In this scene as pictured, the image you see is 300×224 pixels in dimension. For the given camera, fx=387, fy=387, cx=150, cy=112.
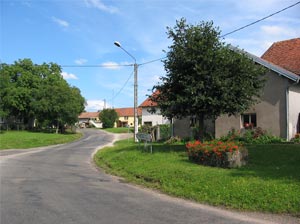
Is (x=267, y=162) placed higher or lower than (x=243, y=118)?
lower

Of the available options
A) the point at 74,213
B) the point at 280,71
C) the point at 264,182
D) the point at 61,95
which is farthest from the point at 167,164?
the point at 61,95

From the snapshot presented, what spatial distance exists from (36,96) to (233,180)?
5999 cm

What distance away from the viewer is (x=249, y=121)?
26.0 meters

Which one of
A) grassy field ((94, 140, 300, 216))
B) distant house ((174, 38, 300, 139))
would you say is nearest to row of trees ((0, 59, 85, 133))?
distant house ((174, 38, 300, 139))

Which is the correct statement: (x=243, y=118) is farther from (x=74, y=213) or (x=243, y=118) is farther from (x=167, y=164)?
(x=74, y=213)

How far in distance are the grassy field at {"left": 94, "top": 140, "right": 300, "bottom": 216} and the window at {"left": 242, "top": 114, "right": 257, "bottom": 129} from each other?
921 centimetres

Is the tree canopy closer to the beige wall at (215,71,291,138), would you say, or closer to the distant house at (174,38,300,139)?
the distant house at (174,38,300,139)

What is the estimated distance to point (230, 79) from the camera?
16.9 meters

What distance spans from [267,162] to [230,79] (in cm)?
447

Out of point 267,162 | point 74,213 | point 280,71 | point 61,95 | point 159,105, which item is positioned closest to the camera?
point 74,213

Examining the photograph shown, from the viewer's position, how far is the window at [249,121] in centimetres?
2566

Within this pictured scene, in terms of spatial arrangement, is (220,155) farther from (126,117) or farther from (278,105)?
(126,117)

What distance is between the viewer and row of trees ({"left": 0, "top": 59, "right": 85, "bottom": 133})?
6341 centimetres

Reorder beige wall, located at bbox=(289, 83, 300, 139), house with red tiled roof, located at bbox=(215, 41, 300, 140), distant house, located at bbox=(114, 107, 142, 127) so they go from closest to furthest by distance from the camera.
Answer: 1. house with red tiled roof, located at bbox=(215, 41, 300, 140)
2. beige wall, located at bbox=(289, 83, 300, 139)
3. distant house, located at bbox=(114, 107, 142, 127)
